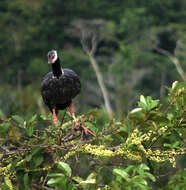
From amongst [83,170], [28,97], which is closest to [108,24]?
[28,97]

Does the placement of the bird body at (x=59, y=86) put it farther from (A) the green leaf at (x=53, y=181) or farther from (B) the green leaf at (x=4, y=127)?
(A) the green leaf at (x=53, y=181)

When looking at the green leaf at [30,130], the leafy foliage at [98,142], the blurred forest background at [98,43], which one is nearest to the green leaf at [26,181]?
the leafy foliage at [98,142]

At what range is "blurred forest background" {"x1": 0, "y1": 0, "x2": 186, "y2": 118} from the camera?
1048 inches

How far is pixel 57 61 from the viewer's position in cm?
436

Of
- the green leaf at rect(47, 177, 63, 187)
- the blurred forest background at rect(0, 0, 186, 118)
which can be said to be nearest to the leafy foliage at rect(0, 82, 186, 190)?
the green leaf at rect(47, 177, 63, 187)

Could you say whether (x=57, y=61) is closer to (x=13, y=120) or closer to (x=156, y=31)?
(x=13, y=120)

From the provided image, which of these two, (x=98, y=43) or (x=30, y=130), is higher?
(x=30, y=130)

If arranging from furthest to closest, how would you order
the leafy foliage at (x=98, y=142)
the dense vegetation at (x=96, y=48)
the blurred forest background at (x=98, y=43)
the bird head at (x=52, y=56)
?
1. the blurred forest background at (x=98, y=43)
2. the dense vegetation at (x=96, y=48)
3. the bird head at (x=52, y=56)
4. the leafy foliage at (x=98, y=142)

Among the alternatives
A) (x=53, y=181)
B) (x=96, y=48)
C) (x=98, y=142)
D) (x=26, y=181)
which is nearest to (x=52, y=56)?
(x=98, y=142)

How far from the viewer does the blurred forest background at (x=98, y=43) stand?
2662 centimetres

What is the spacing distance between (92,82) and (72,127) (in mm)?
24276

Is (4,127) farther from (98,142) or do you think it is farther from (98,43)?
(98,43)

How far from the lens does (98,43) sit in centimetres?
3031

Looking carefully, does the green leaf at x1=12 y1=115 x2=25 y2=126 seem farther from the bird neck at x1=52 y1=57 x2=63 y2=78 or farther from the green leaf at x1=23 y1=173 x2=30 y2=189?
the bird neck at x1=52 y1=57 x2=63 y2=78
